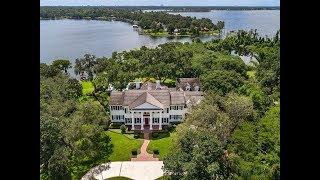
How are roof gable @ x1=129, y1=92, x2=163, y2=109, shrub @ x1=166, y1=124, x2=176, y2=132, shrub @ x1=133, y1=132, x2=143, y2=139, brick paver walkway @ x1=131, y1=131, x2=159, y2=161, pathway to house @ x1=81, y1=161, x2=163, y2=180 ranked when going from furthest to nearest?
roof gable @ x1=129, y1=92, x2=163, y2=109 < shrub @ x1=166, y1=124, x2=176, y2=132 < shrub @ x1=133, y1=132, x2=143, y2=139 < brick paver walkway @ x1=131, y1=131, x2=159, y2=161 < pathway to house @ x1=81, y1=161, x2=163, y2=180

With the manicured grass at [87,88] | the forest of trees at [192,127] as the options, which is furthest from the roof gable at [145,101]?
the manicured grass at [87,88]

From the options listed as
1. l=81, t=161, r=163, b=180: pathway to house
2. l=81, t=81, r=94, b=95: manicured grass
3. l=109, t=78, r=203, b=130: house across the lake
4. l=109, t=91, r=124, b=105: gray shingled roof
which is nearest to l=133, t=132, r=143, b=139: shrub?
l=109, t=78, r=203, b=130: house across the lake

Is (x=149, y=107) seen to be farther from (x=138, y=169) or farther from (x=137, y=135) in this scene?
(x=138, y=169)

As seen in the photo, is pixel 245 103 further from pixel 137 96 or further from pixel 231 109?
pixel 137 96

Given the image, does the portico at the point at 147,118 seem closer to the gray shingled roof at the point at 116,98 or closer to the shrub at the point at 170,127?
the shrub at the point at 170,127

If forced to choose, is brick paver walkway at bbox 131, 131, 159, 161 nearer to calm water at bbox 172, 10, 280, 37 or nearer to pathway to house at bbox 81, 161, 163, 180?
pathway to house at bbox 81, 161, 163, 180

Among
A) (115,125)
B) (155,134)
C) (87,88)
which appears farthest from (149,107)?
(87,88)
